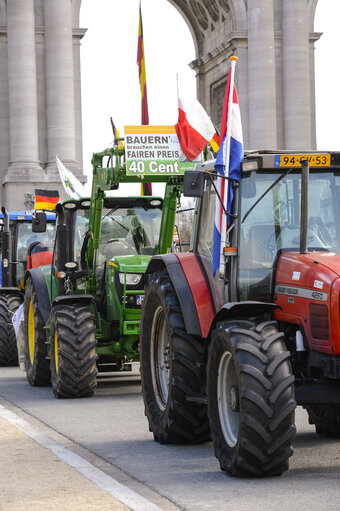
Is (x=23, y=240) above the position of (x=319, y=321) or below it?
above

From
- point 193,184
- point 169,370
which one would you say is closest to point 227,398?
point 169,370

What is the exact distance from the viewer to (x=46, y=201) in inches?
751

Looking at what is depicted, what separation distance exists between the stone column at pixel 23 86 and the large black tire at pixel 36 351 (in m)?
28.4

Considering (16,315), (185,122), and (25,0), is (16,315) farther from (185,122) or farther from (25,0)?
(25,0)

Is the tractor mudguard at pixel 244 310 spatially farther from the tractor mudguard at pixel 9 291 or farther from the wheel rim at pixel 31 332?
the tractor mudguard at pixel 9 291

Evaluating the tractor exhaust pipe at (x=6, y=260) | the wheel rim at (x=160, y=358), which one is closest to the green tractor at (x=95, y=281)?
the wheel rim at (x=160, y=358)

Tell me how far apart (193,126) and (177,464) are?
3.29 meters

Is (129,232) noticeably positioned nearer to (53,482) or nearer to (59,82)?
(53,482)

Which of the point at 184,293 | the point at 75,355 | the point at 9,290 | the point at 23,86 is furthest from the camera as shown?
the point at 23,86

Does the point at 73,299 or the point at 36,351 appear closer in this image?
the point at 73,299

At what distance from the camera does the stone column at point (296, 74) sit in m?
48.7

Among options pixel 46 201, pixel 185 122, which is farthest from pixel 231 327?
pixel 46 201

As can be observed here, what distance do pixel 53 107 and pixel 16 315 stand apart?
28.5 meters

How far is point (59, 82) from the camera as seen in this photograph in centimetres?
4384
